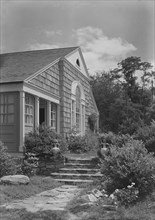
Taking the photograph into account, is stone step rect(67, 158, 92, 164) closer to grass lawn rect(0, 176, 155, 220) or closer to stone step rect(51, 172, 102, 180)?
stone step rect(51, 172, 102, 180)

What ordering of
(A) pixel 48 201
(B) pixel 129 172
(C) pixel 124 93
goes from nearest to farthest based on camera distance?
(B) pixel 129 172 → (A) pixel 48 201 → (C) pixel 124 93

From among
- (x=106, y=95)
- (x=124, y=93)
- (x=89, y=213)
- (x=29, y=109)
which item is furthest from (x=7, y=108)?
(x=106, y=95)

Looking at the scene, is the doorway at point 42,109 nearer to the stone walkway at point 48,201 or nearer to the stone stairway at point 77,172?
the stone stairway at point 77,172

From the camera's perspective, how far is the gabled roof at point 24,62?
34.3ft

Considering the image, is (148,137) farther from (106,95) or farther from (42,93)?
(106,95)

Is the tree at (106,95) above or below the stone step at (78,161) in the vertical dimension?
above

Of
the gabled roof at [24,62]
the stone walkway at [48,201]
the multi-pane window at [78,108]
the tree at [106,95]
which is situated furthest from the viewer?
the tree at [106,95]

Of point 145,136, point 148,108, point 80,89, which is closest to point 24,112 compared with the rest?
point 145,136

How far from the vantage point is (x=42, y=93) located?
38.1 feet

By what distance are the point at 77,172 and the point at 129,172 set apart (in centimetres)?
364

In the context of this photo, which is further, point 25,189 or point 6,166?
point 6,166

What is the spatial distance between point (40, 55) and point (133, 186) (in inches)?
395

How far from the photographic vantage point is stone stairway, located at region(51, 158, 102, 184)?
8616 mm

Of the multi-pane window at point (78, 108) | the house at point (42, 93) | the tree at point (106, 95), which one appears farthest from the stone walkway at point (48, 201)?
the tree at point (106, 95)
